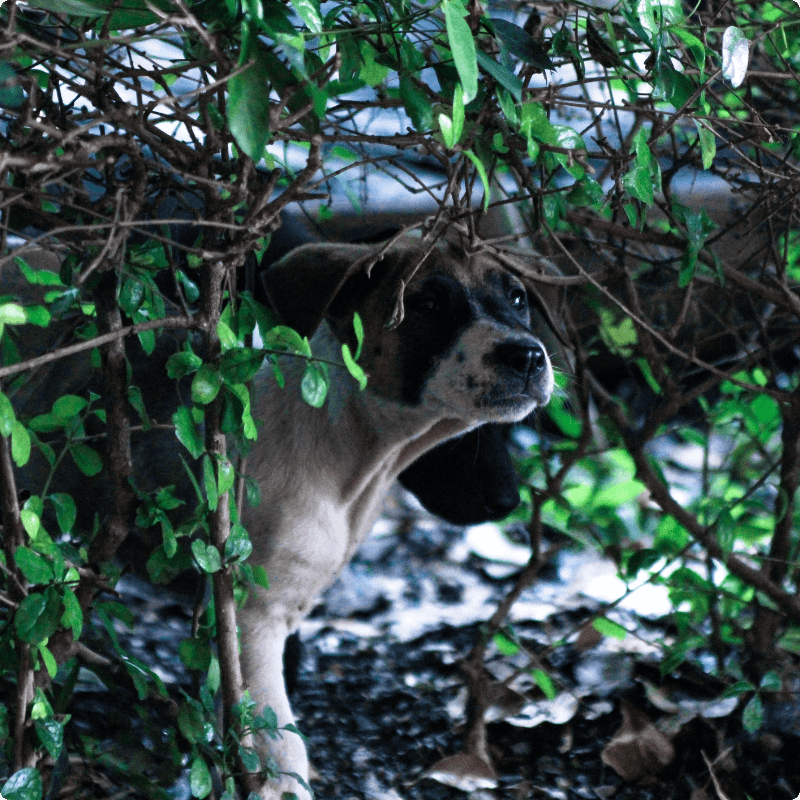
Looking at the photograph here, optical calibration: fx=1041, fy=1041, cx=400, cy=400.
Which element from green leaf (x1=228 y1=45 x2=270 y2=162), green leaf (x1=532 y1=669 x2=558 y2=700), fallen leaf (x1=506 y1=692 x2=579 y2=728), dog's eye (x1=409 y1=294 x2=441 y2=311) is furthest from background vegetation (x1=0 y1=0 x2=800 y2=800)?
fallen leaf (x1=506 y1=692 x2=579 y2=728)

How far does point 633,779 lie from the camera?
261 centimetres

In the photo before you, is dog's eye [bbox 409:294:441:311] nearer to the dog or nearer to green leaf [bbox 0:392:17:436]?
the dog

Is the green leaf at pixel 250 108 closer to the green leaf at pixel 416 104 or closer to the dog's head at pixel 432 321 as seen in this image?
the green leaf at pixel 416 104

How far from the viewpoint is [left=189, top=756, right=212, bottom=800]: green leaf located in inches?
67.6

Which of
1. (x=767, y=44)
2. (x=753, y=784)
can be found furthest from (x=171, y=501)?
(x=767, y=44)

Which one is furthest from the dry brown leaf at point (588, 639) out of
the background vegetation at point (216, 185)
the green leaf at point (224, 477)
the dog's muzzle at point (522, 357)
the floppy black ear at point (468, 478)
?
the green leaf at point (224, 477)

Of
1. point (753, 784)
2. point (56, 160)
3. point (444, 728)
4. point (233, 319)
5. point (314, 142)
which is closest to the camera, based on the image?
point (56, 160)

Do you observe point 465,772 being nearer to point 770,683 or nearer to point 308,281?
point 770,683

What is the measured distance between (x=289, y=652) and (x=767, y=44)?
217 centimetres

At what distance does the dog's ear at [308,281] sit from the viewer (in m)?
2.35

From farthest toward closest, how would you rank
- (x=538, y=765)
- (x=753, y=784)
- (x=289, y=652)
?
(x=289, y=652), (x=538, y=765), (x=753, y=784)

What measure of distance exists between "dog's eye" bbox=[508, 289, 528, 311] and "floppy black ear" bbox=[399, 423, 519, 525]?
1.38ft

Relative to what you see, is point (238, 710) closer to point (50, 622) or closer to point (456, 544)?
point (50, 622)

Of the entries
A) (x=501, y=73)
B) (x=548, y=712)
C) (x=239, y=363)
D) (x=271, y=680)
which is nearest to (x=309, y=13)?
(x=501, y=73)
